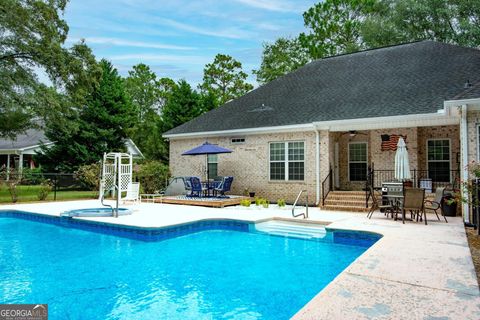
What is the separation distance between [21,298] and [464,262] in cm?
673

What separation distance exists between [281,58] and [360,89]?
2139cm

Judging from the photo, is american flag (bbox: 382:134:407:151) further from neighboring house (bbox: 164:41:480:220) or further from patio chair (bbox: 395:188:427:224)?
patio chair (bbox: 395:188:427:224)

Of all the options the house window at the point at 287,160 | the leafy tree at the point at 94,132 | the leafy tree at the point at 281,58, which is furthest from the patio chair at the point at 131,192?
the leafy tree at the point at 281,58

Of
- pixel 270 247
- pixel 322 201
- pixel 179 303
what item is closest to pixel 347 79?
pixel 322 201

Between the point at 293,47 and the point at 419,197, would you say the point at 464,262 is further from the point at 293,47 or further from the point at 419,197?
the point at 293,47

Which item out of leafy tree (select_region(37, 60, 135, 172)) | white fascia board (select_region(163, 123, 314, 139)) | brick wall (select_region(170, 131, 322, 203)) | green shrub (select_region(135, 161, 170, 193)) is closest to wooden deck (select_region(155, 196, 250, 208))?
brick wall (select_region(170, 131, 322, 203))

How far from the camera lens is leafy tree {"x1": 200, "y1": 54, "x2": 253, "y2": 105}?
39.5 metres

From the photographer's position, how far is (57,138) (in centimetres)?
2498

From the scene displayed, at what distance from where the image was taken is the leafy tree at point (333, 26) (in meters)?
32.9

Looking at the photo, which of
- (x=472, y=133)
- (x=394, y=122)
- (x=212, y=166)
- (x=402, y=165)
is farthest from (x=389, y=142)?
(x=212, y=166)

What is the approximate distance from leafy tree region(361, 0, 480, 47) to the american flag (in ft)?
52.1

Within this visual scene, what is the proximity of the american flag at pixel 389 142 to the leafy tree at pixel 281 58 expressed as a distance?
2220cm

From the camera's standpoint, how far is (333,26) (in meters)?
33.8

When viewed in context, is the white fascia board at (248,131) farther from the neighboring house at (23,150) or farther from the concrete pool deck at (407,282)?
the neighboring house at (23,150)
